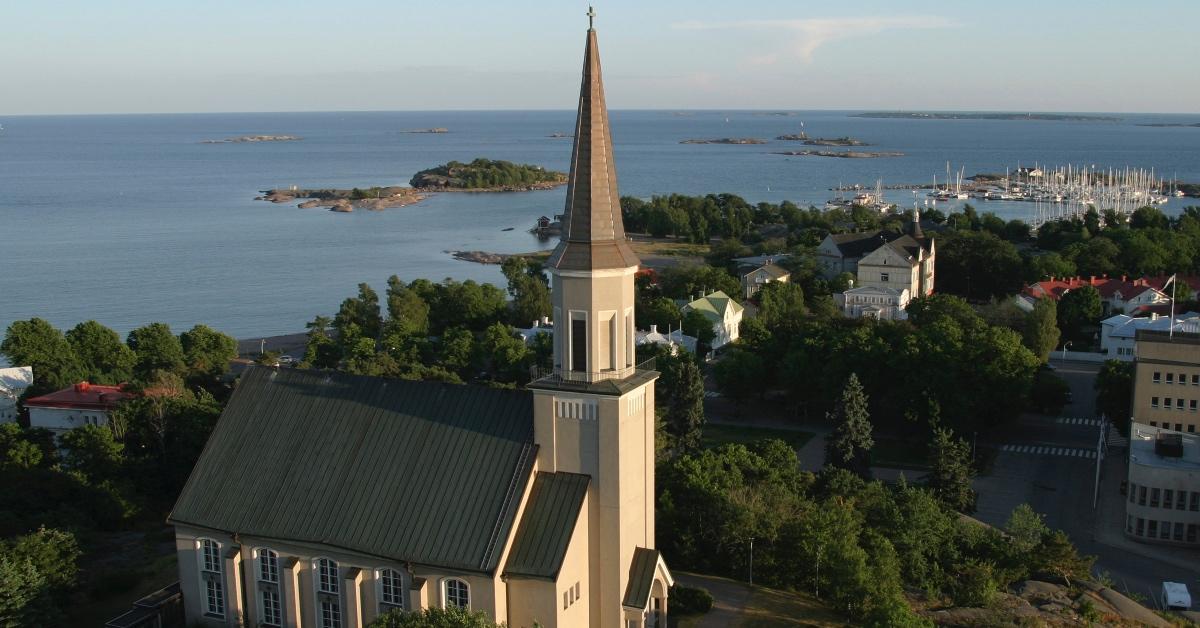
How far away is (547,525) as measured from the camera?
23500 mm

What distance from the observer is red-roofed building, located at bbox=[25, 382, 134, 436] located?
150 feet

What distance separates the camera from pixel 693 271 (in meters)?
82.2

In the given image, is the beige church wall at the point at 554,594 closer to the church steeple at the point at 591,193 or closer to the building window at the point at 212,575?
the church steeple at the point at 591,193

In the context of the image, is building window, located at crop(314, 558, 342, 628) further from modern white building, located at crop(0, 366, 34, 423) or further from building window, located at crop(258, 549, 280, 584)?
modern white building, located at crop(0, 366, 34, 423)

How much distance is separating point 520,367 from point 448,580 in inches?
1418

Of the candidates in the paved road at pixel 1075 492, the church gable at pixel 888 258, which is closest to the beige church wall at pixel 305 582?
the paved road at pixel 1075 492

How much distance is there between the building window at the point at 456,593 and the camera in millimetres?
23422

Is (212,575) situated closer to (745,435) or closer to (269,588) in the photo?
(269,588)

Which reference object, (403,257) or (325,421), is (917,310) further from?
(403,257)

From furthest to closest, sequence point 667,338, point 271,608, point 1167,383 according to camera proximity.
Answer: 1. point 667,338
2. point 1167,383
3. point 271,608

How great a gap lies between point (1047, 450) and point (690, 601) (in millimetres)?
31055

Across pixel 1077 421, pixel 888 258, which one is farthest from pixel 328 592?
pixel 888 258

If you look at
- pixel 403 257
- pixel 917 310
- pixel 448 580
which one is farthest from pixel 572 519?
pixel 403 257

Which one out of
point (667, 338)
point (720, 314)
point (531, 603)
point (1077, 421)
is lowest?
point (1077, 421)
